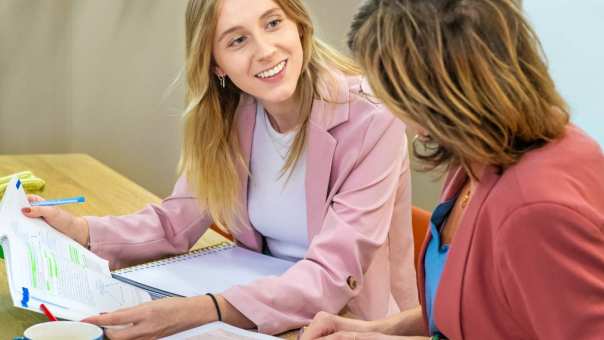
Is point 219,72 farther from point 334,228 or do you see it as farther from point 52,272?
point 52,272

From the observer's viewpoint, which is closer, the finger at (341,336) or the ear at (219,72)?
the finger at (341,336)

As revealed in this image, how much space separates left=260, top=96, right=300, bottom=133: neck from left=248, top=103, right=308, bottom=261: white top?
1 centimetres

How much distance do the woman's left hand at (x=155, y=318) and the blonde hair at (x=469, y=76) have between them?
0.55m

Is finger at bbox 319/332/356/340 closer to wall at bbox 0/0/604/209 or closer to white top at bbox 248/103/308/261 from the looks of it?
white top at bbox 248/103/308/261

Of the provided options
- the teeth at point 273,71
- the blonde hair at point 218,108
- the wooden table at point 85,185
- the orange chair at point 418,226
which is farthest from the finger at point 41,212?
the orange chair at point 418,226

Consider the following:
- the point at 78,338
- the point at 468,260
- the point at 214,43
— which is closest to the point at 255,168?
the point at 214,43

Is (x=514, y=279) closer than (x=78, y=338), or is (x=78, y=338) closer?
(x=514, y=279)

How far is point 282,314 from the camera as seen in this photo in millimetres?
1395

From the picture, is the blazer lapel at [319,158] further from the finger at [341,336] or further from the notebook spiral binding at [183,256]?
the finger at [341,336]

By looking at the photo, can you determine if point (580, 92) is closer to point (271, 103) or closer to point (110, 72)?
point (271, 103)

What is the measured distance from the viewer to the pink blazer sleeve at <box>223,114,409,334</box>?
4.62ft

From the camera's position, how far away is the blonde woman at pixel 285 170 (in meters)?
1.60

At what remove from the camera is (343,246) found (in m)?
1.53

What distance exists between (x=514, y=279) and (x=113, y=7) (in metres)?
2.37
